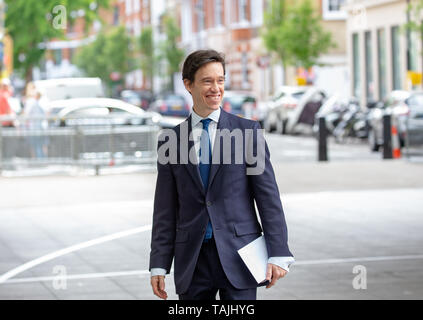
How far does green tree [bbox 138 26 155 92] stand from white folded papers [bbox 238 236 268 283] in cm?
8795

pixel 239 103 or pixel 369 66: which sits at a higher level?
pixel 369 66

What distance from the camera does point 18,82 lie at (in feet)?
471

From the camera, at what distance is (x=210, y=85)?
5.25 meters

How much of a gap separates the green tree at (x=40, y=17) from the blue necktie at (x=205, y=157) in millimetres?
34705

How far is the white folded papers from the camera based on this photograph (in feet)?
17.4

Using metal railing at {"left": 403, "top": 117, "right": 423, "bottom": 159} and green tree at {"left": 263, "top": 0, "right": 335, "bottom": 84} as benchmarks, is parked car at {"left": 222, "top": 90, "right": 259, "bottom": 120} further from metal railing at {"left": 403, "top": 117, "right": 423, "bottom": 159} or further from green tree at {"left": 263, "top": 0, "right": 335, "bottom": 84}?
metal railing at {"left": 403, "top": 117, "right": 423, "bottom": 159}

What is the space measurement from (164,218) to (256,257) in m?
0.44

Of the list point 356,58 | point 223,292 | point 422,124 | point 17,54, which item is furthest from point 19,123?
point 356,58

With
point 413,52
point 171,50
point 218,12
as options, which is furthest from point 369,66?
point 171,50

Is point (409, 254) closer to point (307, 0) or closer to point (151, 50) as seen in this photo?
point (307, 0)

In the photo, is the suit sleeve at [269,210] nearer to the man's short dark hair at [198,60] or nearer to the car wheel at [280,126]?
the man's short dark hair at [198,60]

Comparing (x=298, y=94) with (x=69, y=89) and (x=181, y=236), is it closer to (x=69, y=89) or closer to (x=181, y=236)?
(x=69, y=89)

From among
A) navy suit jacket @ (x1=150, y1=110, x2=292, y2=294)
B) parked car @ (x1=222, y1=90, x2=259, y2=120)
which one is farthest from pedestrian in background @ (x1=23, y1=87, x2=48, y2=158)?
parked car @ (x1=222, y1=90, x2=259, y2=120)

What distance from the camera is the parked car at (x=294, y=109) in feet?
130
